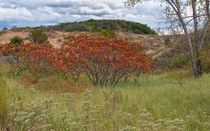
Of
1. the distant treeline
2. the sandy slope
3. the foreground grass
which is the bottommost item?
the foreground grass

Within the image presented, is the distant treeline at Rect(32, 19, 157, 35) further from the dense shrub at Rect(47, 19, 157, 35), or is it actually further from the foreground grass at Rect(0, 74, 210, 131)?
the foreground grass at Rect(0, 74, 210, 131)

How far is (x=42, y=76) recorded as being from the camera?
12820 mm

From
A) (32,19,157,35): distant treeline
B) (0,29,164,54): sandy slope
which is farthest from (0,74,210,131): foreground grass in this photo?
(32,19,157,35): distant treeline

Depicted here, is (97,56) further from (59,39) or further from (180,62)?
(59,39)

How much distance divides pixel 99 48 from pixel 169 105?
474 cm

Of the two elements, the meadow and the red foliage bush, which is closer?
the meadow

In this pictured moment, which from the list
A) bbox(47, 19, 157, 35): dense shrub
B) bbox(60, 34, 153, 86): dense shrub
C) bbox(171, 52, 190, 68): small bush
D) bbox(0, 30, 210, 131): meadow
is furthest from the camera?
bbox(47, 19, 157, 35): dense shrub

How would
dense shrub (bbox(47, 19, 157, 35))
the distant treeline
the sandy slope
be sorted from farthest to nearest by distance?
1. dense shrub (bbox(47, 19, 157, 35))
2. the distant treeline
3. the sandy slope

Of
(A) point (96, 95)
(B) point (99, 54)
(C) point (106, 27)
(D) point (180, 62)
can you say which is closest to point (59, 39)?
(C) point (106, 27)

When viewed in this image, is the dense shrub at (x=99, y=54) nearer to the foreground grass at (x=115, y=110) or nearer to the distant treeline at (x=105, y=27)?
the foreground grass at (x=115, y=110)

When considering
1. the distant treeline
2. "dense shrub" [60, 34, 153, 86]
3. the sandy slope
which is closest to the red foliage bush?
"dense shrub" [60, 34, 153, 86]

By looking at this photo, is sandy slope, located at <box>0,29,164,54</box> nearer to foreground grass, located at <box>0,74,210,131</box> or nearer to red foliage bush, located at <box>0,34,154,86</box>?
red foliage bush, located at <box>0,34,154,86</box>

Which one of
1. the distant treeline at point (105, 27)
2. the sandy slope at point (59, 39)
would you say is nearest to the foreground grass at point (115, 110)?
the sandy slope at point (59, 39)

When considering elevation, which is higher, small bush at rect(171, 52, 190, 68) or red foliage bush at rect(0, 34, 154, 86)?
red foliage bush at rect(0, 34, 154, 86)
